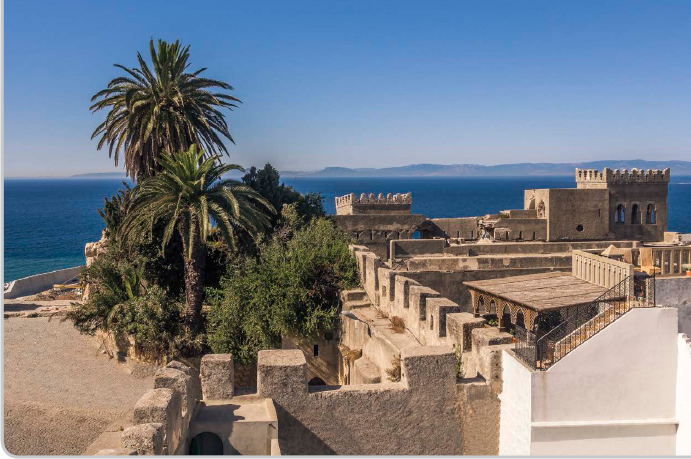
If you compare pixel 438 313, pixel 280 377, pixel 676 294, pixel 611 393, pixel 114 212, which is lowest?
pixel 611 393

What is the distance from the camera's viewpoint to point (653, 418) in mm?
11953

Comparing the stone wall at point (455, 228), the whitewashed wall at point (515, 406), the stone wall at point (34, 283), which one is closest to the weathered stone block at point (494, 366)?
the whitewashed wall at point (515, 406)

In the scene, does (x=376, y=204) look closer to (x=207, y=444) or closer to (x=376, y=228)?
(x=376, y=228)

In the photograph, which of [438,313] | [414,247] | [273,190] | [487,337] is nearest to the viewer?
[487,337]

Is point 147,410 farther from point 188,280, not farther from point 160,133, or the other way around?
point 160,133

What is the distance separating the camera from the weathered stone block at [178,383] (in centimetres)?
898

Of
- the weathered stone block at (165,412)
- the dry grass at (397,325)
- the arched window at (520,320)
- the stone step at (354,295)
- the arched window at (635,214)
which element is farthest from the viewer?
the arched window at (635,214)

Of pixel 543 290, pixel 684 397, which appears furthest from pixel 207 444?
pixel 543 290

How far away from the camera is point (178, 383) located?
29.6ft

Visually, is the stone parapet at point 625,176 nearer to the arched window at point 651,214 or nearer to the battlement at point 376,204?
the arched window at point 651,214

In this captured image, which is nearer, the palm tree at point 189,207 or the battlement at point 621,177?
the palm tree at point 189,207

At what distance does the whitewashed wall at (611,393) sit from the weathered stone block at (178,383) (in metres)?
5.08

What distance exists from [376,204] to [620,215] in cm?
1277

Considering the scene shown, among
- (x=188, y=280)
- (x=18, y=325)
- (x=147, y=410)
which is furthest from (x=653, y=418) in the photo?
(x=18, y=325)
